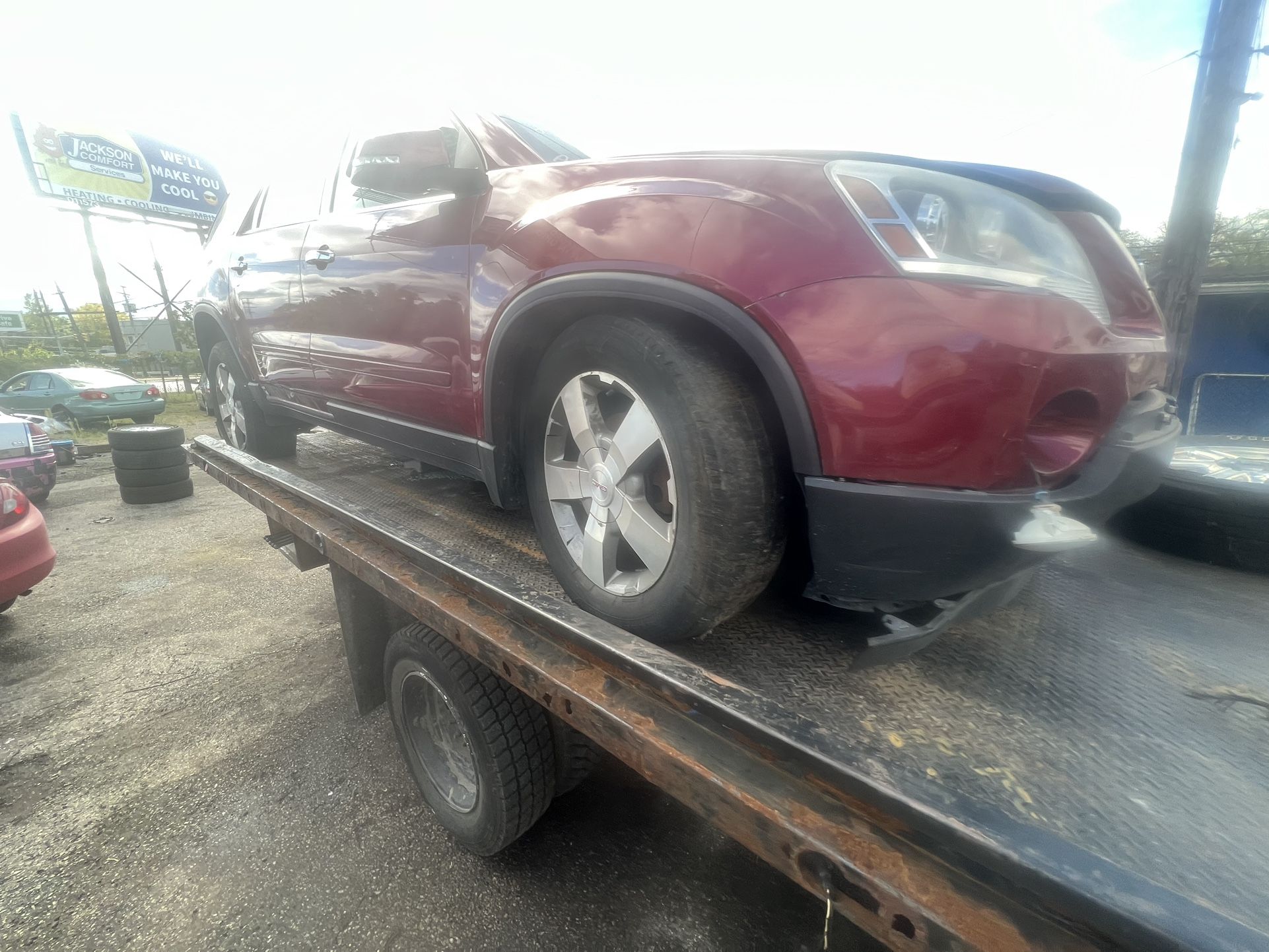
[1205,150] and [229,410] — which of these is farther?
[1205,150]

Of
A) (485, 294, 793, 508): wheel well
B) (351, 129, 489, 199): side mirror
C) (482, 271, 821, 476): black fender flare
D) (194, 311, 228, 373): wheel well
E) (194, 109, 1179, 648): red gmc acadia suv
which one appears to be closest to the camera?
(194, 109, 1179, 648): red gmc acadia suv

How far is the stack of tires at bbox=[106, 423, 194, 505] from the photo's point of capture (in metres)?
6.87

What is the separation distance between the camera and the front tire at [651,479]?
133 cm

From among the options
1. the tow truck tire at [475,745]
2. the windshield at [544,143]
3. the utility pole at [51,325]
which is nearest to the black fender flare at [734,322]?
the windshield at [544,143]

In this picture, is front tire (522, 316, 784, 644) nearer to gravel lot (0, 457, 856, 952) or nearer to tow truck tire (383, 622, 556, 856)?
tow truck tire (383, 622, 556, 856)

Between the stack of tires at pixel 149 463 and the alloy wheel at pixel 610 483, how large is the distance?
6.93 m

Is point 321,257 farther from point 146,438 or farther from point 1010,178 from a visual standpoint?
point 146,438

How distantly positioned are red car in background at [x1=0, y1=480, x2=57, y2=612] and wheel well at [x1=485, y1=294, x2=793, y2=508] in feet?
12.9

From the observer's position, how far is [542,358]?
1835mm

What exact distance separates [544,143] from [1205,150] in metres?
5.28

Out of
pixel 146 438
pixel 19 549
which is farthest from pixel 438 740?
pixel 146 438

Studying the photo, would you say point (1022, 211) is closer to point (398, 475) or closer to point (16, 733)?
point (398, 475)

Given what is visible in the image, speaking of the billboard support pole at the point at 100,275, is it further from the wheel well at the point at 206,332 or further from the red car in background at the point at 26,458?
the wheel well at the point at 206,332

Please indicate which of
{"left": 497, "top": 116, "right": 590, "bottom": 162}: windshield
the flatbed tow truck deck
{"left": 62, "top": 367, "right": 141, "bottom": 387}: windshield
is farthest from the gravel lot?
{"left": 62, "top": 367, "right": 141, "bottom": 387}: windshield
